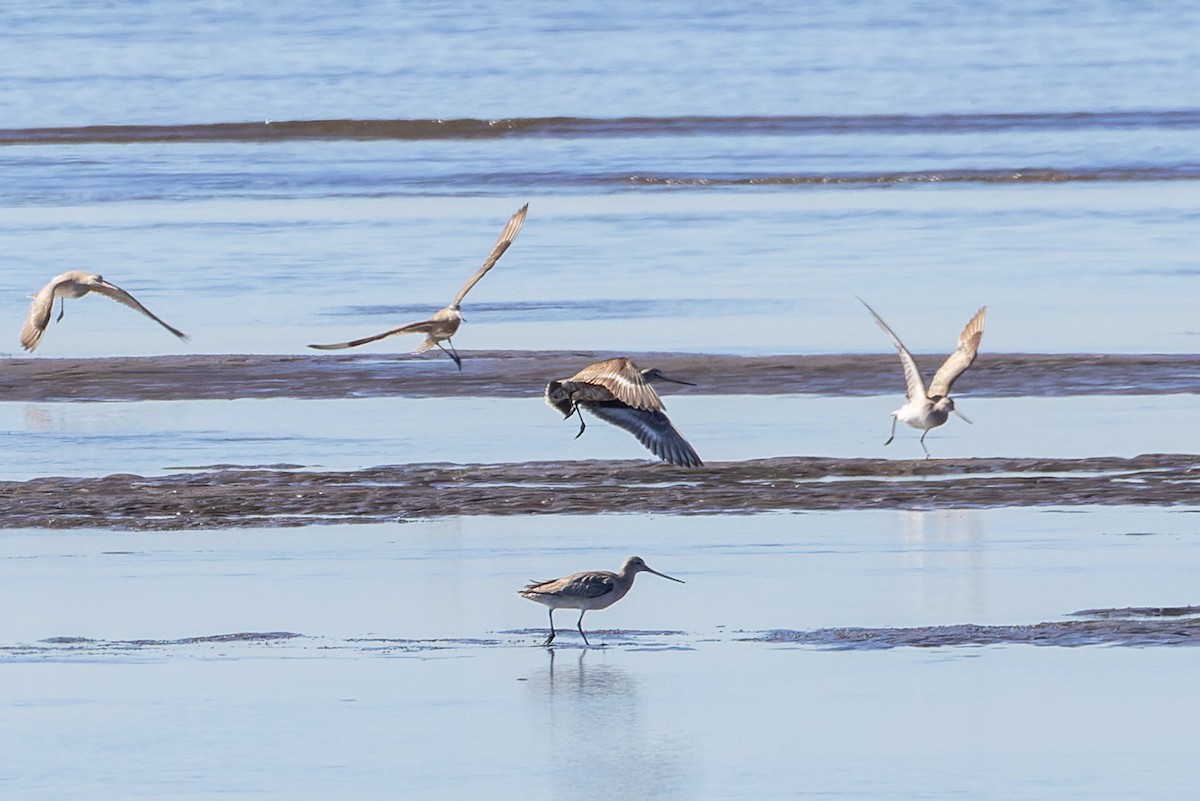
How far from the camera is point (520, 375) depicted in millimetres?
14375

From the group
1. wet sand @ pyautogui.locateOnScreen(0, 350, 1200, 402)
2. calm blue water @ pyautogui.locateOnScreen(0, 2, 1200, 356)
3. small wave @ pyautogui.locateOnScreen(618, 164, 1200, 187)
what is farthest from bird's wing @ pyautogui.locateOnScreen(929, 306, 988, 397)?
small wave @ pyautogui.locateOnScreen(618, 164, 1200, 187)

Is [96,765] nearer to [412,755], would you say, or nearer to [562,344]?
[412,755]

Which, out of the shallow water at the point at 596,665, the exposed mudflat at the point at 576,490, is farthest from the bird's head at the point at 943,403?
the shallow water at the point at 596,665

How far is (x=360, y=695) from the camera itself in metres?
7.30

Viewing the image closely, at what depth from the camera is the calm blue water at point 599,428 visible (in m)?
6.78

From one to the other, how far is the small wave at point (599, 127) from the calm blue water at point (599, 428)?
16cm

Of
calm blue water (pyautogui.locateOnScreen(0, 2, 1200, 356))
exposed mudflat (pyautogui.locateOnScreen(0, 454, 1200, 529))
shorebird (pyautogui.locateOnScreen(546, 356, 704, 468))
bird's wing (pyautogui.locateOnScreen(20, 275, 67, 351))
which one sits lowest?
exposed mudflat (pyautogui.locateOnScreen(0, 454, 1200, 529))

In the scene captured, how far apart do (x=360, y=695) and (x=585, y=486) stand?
369 cm

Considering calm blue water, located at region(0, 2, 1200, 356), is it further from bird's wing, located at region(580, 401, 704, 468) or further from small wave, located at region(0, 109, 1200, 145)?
bird's wing, located at region(580, 401, 704, 468)

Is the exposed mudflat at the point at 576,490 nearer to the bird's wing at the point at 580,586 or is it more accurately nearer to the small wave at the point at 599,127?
the bird's wing at the point at 580,586

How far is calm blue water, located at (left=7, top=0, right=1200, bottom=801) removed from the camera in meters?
6.78

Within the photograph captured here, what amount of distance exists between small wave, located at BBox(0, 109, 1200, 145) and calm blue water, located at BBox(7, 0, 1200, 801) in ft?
0.52

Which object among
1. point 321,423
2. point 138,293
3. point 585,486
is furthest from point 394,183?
point 585,486

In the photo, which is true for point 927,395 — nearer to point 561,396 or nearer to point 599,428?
point 599,428
